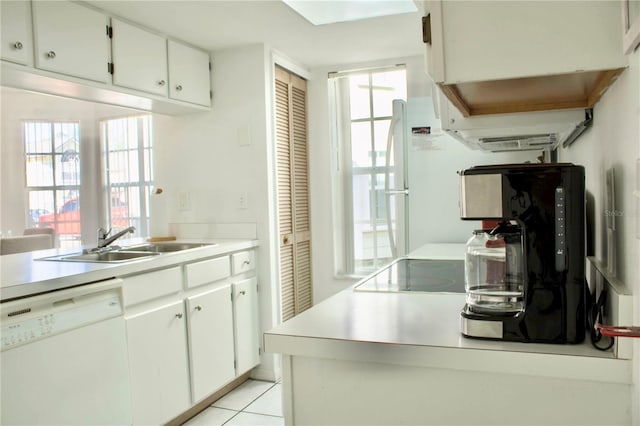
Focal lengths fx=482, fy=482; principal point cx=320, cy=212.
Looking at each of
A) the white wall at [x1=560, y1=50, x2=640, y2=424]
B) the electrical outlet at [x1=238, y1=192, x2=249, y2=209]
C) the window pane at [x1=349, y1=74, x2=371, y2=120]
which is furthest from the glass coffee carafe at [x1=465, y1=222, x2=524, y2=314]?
the window pane at [x1=349, y1=74, x2=371, y2=120]

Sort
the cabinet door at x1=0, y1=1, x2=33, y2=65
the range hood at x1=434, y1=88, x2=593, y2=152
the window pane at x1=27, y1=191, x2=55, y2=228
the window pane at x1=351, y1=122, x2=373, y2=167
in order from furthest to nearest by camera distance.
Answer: the window pane at x1=27, y1=191, x2=55, y2=228
the window pane at x1=351, y1=122, x2=373, y2=167
the cabinet door at x1=0, y1=1, x2=33, y2=65
the range hood at x1=434, y1=88, x2=593, y2=152

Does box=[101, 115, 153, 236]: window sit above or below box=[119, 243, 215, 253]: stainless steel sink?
above

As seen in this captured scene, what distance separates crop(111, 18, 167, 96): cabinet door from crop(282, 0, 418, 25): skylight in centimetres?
97

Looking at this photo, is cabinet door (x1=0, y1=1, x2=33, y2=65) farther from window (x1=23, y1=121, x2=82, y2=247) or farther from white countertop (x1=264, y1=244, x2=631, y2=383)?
window (x1=23, y1=121, x2=82, y2=247)

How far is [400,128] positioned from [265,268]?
125 centimetres

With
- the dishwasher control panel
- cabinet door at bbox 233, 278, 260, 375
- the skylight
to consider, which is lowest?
cabinet door at bbox 233, 278, 260, 375

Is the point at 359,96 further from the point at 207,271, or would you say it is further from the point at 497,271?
the point at 497,271

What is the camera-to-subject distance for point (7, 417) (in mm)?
1567

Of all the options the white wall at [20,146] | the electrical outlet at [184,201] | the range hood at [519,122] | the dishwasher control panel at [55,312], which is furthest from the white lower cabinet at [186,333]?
the white wall at [20,146]

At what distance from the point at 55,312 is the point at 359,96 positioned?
8.99 feet

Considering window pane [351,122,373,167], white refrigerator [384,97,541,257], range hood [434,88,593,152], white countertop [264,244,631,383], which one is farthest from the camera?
window pane [351,122,373,167]

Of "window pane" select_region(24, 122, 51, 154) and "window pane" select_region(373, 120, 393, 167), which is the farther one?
"window pane" select_region(24, 122, 51, 154)

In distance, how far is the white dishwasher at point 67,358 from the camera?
1.60 metres

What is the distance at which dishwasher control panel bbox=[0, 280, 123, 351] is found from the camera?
1.60 meters
